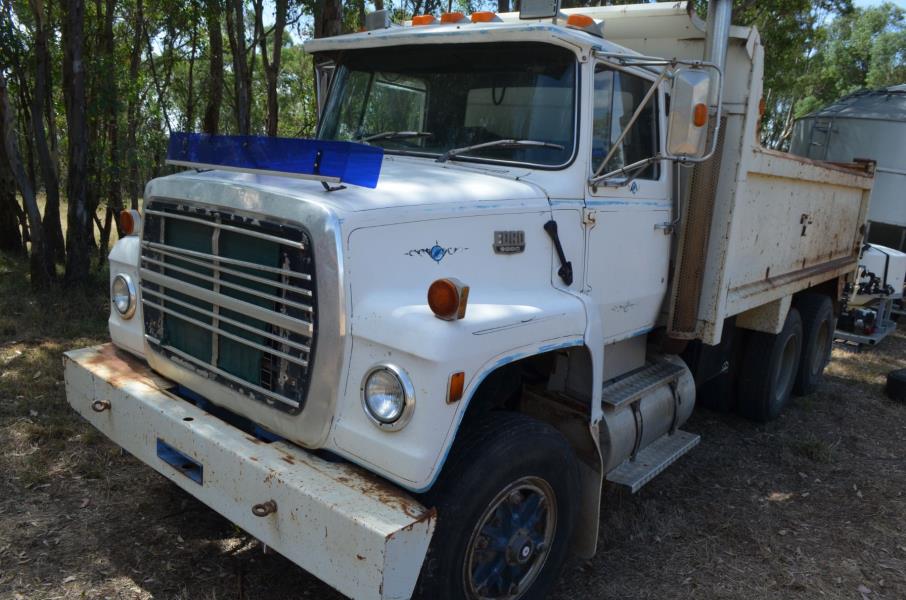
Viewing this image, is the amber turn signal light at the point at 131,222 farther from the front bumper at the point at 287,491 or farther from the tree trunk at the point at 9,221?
the tree trunk at the point at 9,221

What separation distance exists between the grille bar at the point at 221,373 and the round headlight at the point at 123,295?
0.26 m

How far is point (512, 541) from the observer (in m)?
3.09

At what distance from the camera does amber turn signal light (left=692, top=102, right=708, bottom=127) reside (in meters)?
3.36

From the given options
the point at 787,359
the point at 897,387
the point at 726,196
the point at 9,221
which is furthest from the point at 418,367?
the point at 9,221

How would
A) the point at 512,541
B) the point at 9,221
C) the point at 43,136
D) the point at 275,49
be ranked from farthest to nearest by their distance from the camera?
the point at 275,49, the point at 9,221, the point at 43,136, the point at 512,541

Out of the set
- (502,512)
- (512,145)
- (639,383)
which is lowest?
(502,512)

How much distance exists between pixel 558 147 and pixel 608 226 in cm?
52

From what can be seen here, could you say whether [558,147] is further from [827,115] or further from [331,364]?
[827,115]

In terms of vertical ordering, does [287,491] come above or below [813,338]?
above

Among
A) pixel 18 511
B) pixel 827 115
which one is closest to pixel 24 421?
pixel 18 511

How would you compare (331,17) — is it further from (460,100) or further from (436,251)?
(436,251)

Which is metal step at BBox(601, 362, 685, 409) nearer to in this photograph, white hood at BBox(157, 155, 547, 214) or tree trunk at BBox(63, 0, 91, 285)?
white hood at BBox(157, 155, 547, 214)

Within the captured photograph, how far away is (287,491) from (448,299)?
2.93 ft

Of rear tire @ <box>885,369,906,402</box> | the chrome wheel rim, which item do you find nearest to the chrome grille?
the chrome wheel rim
